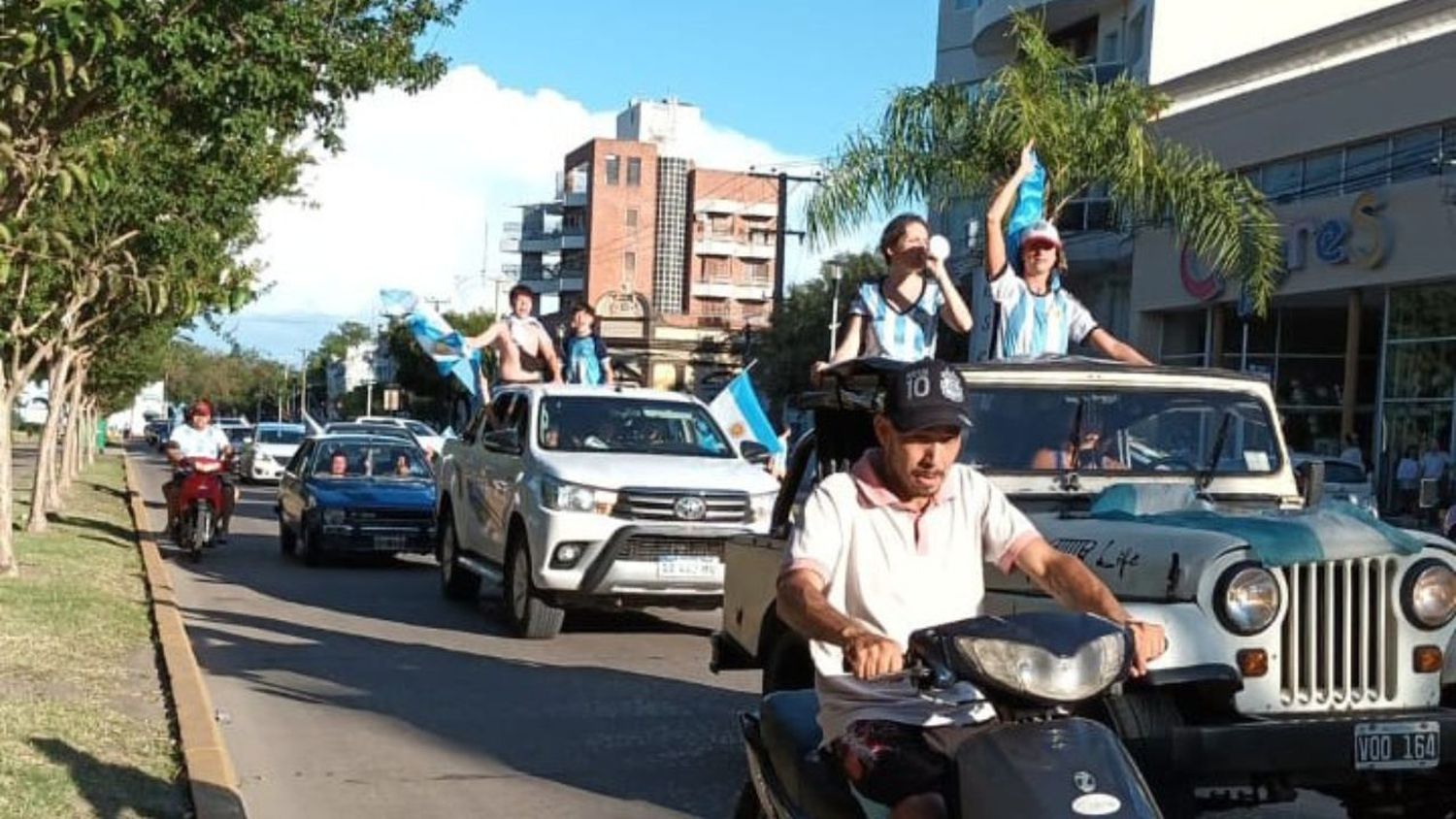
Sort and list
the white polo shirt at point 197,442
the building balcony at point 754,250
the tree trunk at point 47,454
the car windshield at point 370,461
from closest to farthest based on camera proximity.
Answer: the white polo shirt at point 197,442 < the car windshield at point 370,461 < the tree trunk at point 47,454 < the building balcony at point 754,250

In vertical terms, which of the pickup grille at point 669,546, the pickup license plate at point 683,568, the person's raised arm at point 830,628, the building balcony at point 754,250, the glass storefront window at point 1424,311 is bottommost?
the pickup license plate at point 683,568

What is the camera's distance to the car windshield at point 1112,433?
7484 mm

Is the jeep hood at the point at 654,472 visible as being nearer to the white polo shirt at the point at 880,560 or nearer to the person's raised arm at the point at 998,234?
the person's raised arm at the point at 998,234

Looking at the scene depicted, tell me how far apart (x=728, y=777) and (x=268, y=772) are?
7.35 feet

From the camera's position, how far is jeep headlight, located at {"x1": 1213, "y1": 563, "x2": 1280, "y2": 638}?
18.7 feet

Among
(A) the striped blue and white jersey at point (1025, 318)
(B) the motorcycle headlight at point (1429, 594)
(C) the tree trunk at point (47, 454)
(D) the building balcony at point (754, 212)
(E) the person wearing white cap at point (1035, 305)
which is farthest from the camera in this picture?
(D) the building balcony at point (754, 212)

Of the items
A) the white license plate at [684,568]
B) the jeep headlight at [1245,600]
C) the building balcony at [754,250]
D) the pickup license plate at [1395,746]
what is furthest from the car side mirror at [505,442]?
Result: the building balcony at [754,250]

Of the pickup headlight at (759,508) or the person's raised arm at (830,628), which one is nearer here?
the person's raised arm at (830,628)

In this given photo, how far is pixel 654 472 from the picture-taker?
43.6ft

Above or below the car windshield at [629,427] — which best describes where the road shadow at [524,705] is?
below

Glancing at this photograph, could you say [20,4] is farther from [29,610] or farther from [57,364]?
[57,364]

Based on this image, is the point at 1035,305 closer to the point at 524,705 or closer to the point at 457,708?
the point at 524,705

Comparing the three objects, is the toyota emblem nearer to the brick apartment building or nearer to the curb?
the curb

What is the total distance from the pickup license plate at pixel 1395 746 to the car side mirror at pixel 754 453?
27.8 ft
